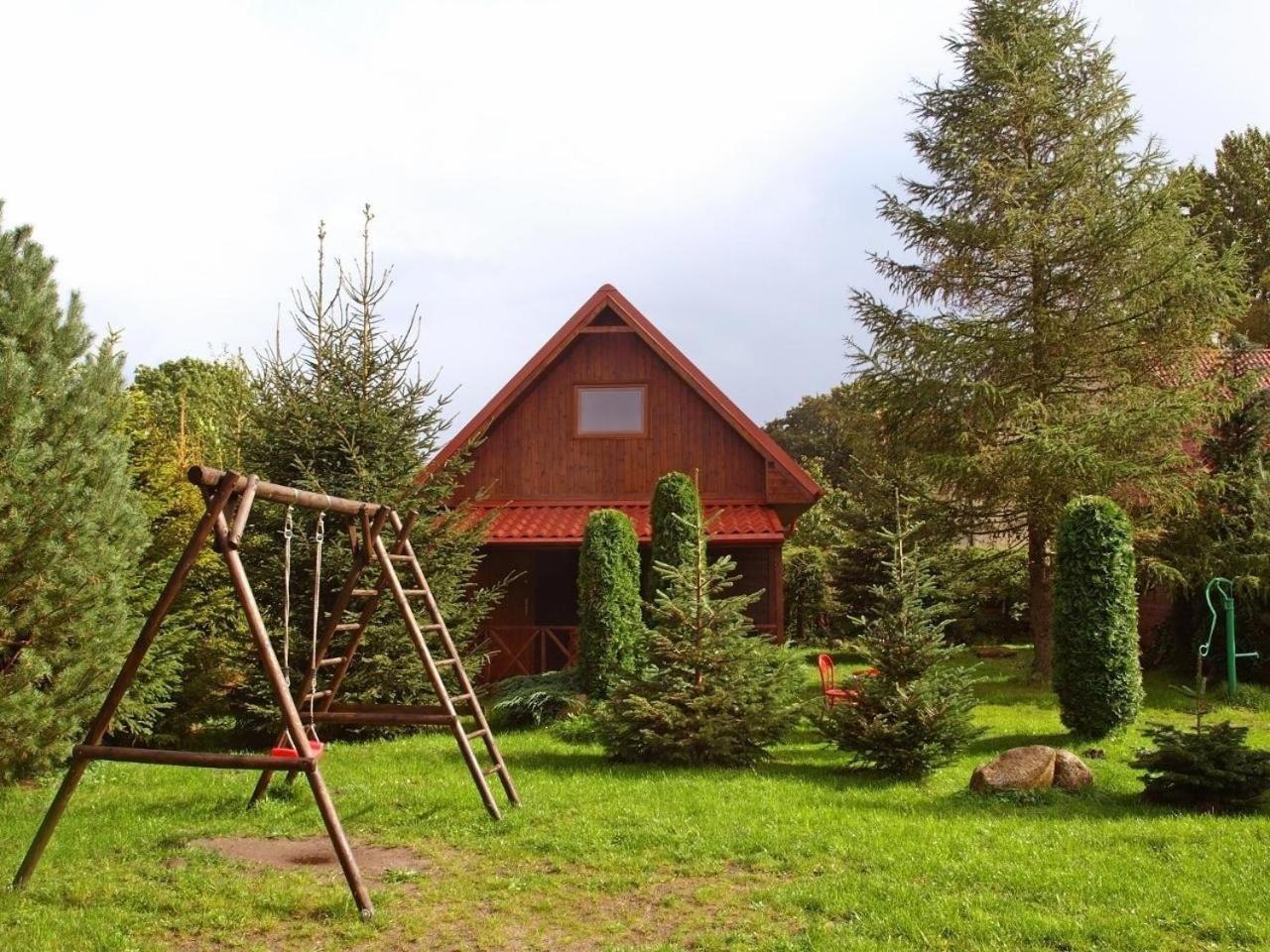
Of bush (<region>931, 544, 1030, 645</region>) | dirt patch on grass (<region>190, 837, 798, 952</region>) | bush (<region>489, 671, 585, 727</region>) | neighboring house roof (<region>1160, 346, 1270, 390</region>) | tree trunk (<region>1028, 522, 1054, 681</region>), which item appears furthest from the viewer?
bush (<region>931, 544, 1030, 645</region>)

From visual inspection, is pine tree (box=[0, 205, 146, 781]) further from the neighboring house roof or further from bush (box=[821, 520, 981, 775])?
the neighboring house roof

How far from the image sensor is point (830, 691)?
11.6 m

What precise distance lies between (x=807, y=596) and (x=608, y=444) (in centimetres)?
893

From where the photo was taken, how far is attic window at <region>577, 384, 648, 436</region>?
58.8 ft

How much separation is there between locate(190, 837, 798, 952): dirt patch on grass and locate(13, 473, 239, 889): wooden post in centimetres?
120

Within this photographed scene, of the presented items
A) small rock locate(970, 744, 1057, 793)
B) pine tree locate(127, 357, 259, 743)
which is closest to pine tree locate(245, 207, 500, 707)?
pine tree locate(127, 357, 259, 743)

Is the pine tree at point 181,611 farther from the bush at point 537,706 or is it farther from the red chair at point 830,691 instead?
the red chair at point 830,691

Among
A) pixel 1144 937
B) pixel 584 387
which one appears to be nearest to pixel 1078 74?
pixel 584 387

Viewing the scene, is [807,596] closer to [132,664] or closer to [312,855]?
[312,855]

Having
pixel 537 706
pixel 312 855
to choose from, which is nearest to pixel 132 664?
pixel 312 855

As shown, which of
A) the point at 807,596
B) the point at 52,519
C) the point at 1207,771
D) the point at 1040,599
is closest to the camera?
the point at 1207,771

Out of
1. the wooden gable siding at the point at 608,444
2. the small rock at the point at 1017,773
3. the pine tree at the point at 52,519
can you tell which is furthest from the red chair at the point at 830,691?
the pine tree at the point at 52,519

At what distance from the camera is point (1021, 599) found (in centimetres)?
2228

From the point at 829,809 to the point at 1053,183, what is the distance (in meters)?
12.4
